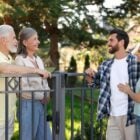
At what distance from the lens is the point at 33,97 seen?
458 centimetres

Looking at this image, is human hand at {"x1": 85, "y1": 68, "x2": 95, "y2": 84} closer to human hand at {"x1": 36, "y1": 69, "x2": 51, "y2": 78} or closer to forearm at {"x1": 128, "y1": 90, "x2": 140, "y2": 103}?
forearm at {"x1": 128, "y1": 90, "x2": 140, "y2": 103}

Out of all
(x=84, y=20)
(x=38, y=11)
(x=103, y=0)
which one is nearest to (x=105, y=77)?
(x=38, y=11)

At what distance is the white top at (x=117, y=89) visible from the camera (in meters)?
4.81

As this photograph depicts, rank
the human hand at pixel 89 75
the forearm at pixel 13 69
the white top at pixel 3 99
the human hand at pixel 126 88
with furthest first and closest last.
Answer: the human hand at pixel 89 75, the human hand at pixel 126 88, the white top at pixel 3 99, the forearm at pixel 13 69

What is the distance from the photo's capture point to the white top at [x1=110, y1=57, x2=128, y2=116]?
4.81 meters

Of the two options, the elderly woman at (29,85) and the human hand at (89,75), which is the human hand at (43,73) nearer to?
the elderly woman at (29,85)

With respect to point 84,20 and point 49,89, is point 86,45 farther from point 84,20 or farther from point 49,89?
point 49,89

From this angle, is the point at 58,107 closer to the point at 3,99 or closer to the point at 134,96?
the point at 3,99

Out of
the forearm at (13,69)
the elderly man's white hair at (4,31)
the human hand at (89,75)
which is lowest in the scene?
the human hand at (89,75)

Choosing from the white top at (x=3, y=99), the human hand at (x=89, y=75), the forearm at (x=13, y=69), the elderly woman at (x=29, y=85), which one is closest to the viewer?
the forearm at (x=13, y=69)

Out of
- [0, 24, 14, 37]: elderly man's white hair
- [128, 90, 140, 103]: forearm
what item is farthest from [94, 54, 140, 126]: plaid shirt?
[0, 24, 14, 37]: elderly man's white hair

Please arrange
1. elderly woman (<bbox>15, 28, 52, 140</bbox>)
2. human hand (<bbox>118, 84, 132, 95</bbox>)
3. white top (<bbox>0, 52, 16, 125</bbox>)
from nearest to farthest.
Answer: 1. white top (<bbox>0, 52, 16, 125</bbox>)
2. human hand (<bbox>118, 84, 132, 95</bbox>)
3. elderly woman (<bbox>15, 28, 52, 140</bbox>)

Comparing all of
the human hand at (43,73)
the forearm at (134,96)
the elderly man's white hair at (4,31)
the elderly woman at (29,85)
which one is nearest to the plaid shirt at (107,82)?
the forearm at (134,96)

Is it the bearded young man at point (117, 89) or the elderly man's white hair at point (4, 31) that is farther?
the bearded young man at point (117, 89)
